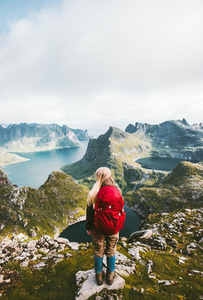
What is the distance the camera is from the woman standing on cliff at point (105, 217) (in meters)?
7.72

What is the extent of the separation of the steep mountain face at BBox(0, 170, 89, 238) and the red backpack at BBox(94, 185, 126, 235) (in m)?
136

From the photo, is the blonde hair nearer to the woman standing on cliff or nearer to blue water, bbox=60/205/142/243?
the woman standing on cliff

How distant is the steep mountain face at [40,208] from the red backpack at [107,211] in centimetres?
13638

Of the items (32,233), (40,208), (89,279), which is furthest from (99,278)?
(40,208)

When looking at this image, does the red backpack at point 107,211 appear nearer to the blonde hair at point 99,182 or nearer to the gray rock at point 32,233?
the blonde hair at point 99,182

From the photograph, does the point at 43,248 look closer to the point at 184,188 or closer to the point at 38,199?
the point at 38,199

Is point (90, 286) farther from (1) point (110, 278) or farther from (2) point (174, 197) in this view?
(2) point (174, 197)

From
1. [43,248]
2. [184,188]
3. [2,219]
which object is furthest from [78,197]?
[43,248]

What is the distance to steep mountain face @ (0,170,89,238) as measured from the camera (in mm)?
119312

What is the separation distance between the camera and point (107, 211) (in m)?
7.70

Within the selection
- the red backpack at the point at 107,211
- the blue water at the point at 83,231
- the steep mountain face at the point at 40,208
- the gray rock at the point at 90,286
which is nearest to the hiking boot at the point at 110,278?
the gray rock at the point at 90,286

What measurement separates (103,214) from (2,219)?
152 m

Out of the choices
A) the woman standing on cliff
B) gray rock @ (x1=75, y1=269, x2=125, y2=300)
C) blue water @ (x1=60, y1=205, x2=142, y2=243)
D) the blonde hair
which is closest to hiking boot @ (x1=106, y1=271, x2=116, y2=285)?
the woman standing on cliff

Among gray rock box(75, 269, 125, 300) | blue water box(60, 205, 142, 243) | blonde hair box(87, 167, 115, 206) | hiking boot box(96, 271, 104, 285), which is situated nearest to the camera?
gray rock box(75, 269, 125, 300)
